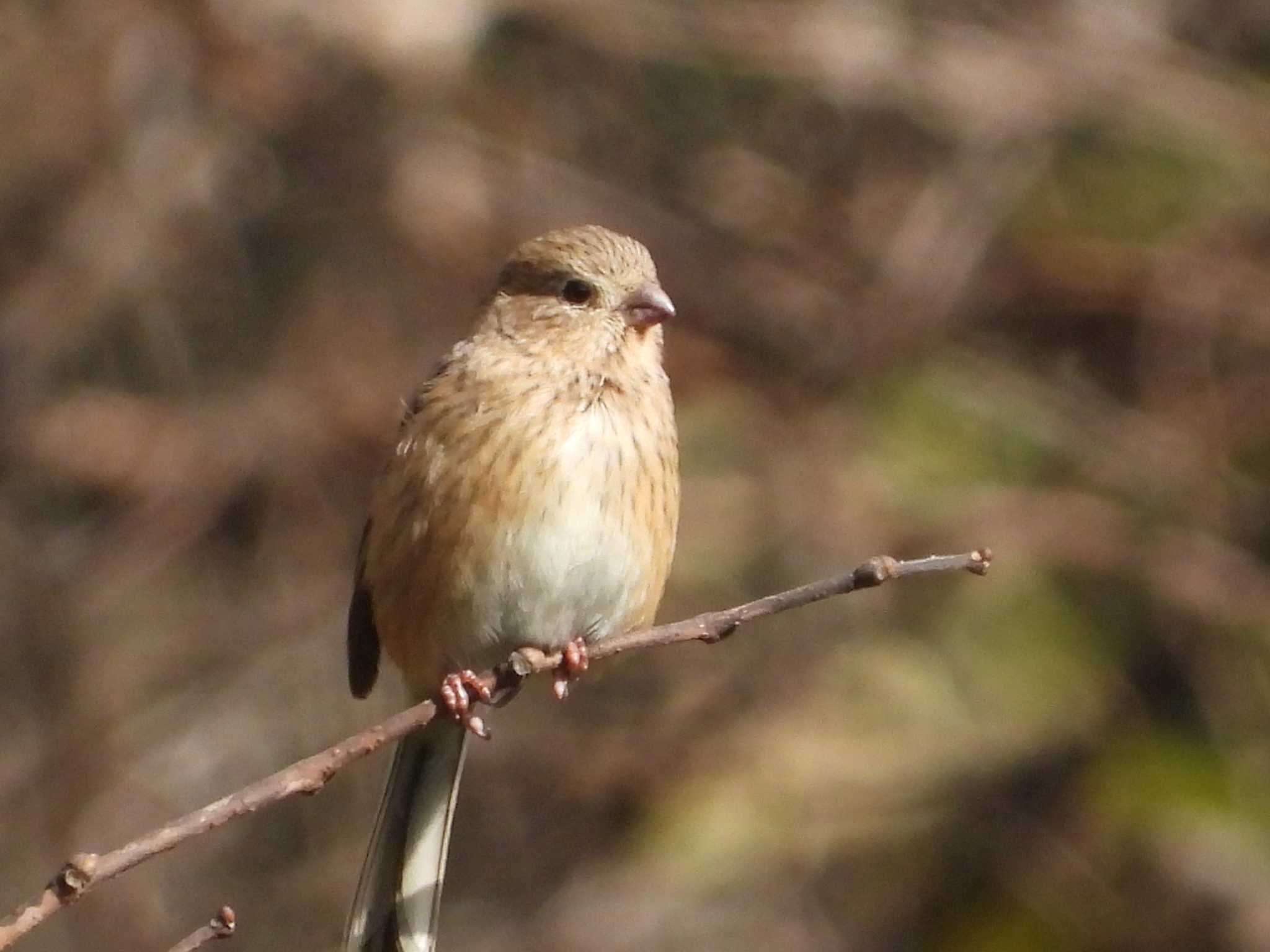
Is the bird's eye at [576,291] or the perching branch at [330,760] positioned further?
the bird's eye at [576,291]

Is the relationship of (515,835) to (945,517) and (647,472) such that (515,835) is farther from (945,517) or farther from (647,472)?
(647,472)

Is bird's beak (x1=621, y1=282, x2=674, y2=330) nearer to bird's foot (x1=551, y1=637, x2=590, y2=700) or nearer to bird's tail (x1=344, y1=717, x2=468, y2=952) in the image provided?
bird's foot (x1=551, y1=637, x2=590, y2=700)

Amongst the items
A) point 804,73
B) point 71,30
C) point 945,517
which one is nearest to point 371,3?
point 71,30

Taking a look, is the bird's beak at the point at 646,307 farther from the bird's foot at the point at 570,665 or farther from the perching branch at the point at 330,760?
the perching branch at the point at 330,760

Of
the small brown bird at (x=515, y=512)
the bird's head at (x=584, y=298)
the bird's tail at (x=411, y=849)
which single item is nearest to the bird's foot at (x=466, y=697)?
the small brown bird at (x=515, y=512)

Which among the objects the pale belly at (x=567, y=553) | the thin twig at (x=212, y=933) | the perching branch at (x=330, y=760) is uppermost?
the perching branch at (x=330, y=760)

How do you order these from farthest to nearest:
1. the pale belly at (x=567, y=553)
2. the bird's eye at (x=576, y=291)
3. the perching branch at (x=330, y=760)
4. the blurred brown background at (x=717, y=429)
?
the blurred brown background at (x=717, y=429) < the bird's eye at (x=576, y=291) < the pale belly at (x=567, y=553) < the perching branch at (x=330, y=760)

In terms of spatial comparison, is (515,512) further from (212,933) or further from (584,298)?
(212,933)
